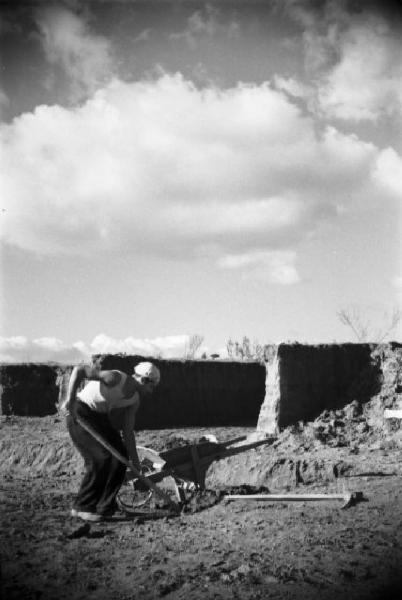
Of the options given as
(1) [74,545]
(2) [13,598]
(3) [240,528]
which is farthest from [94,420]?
(2) [13,598]

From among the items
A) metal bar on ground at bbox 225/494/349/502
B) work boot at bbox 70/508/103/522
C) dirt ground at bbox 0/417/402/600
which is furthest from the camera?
metal bar on ground at bbox 225/494/349/502

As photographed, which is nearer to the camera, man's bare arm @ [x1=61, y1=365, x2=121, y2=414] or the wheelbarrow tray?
man's bare arm @ [x1=61, y1=365, x2=121, y2=414]

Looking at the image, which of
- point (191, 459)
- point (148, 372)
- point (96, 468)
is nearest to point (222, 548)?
point (96, 468)

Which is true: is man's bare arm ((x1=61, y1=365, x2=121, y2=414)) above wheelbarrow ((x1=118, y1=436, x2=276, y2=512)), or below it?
above

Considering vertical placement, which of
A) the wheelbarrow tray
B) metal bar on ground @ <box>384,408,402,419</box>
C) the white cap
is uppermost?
the white cap

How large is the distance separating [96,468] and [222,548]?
151 centimetres

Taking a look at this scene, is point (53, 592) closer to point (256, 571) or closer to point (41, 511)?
point (256, 571)

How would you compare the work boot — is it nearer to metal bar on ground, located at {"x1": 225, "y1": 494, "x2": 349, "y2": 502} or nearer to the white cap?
the white cap

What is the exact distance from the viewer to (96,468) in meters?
5.47

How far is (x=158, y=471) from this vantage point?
646 centimetres

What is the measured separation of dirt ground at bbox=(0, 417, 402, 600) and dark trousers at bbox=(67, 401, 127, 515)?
208 mm

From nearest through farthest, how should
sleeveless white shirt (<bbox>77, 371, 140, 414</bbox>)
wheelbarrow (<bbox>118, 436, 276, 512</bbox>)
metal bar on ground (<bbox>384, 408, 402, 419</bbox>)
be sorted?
sleeveless white shirt (<bbox>77, 371, 140, 414</bbox>), wheelbarrow (<bbox>118, 436, 276, 512</bbox>), metal bar on ground (<bbox>384, 408, 402, 419</bbox>)

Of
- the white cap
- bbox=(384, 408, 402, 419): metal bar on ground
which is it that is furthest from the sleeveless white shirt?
bbox=(384, 408, 402, 419): metal bar on ground

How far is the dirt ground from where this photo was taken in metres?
3.76
